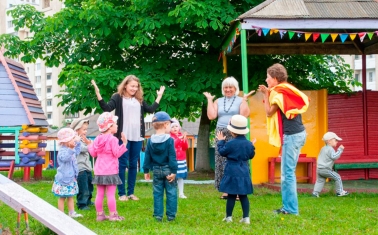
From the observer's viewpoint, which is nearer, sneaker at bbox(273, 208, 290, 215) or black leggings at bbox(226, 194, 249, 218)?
black leggings at bbox(226, 194, 249, 218)

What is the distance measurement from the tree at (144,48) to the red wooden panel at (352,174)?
9.65 ft

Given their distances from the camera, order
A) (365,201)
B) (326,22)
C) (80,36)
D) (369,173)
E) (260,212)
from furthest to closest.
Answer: (80,36)
(369,173)
(326,22)
(365,201)
(260,212)

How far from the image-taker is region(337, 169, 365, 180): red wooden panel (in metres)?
13.5

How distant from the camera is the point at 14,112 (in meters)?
14.4

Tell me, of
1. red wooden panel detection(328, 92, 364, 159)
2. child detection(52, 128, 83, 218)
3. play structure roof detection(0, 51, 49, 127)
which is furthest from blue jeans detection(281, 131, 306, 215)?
play structure roof detection(0, 51, 49, 127)

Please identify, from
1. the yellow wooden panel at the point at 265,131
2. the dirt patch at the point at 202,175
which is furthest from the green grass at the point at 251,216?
the dirt patch at the point at 202,175

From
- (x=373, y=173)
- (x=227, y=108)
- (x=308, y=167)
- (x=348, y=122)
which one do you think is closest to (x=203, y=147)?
(x=348, y=122)

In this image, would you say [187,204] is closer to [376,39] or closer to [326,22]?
[326,22]

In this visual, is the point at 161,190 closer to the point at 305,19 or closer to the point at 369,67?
the point at 305,19

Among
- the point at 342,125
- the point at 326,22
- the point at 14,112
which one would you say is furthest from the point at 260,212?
the point at 14,112

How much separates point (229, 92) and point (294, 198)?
199 centimetres

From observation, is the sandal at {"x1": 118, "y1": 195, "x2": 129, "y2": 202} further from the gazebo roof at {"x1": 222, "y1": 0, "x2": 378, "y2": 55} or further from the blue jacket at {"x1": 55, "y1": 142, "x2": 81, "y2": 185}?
the gazebo roof at {"x1": 222, "y1": 0, "x2": 378, "y2": 55}

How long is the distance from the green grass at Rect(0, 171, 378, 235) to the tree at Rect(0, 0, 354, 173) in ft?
14.2

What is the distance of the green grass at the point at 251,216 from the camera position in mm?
7145
